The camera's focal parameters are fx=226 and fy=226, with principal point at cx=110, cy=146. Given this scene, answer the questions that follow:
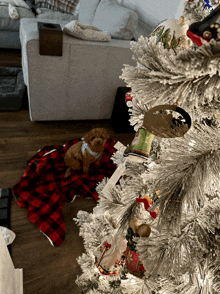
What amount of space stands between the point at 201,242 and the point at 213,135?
0.83ft

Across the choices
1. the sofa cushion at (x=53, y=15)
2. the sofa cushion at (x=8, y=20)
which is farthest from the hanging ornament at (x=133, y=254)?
the sofa cushion at (x=53, y=15)

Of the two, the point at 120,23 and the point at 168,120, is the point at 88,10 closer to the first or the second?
the point at 120,23

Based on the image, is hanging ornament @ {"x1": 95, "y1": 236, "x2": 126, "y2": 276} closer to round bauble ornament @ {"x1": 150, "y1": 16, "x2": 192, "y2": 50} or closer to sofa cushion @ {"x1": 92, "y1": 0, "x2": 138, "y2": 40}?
round bauble ornament @ {"x1": 150, "y1": 16, "x2": 192, "y2": 50}

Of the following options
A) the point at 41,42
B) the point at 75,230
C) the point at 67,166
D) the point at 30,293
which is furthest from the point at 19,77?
the point at 30,293

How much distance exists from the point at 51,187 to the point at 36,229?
0.32m

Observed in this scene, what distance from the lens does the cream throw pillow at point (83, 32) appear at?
6.35 feet

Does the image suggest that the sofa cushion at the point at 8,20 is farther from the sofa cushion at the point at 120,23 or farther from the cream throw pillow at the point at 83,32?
the cream throw pillow at the point at 83,32

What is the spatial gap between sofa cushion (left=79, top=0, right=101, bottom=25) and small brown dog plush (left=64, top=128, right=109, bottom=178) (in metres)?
2.14

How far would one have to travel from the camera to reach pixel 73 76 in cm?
214

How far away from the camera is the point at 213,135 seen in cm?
45

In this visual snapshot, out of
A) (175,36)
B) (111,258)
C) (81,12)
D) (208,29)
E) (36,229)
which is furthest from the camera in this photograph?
(81,12)

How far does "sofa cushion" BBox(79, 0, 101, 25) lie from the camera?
10.00 feet

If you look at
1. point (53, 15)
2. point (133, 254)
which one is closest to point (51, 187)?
point (133, 254)

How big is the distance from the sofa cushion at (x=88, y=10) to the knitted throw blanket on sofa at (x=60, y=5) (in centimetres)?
53
